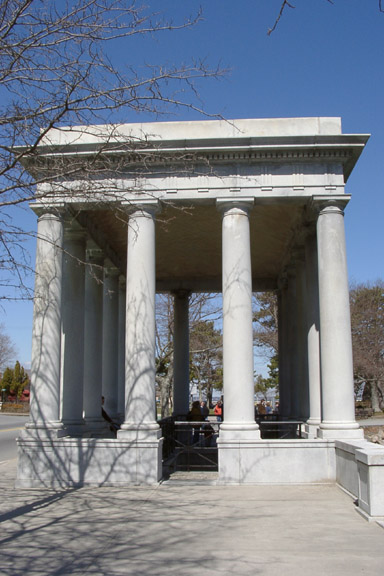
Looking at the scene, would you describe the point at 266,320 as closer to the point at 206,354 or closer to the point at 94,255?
the point at 206,354

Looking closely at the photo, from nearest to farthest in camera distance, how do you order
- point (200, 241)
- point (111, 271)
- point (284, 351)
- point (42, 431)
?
point (42, 431) → point (200, 241) → point (111, 271) → point (284, 351)

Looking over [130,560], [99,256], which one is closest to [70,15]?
[130,560]

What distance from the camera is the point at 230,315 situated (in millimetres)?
15562

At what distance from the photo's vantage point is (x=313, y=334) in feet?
61.1

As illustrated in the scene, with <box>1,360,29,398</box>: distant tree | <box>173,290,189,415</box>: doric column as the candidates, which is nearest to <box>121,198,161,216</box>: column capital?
<box>173,290,189,415</box>: doric column

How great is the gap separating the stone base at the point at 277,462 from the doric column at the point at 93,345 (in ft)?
23.0

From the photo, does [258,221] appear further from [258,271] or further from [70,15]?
[70,15]

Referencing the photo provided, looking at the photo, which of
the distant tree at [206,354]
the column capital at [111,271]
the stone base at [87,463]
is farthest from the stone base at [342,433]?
the distant tree at [206,354]

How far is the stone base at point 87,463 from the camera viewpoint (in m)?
14.6

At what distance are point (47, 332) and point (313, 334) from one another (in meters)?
8.28

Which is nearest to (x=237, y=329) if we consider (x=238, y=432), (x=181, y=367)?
(x=238, y=432)

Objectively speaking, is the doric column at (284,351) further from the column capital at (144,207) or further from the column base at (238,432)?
the column capital at (144,207)

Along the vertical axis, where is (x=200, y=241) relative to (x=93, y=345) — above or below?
above

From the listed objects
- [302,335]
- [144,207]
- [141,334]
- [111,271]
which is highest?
[144,207]
